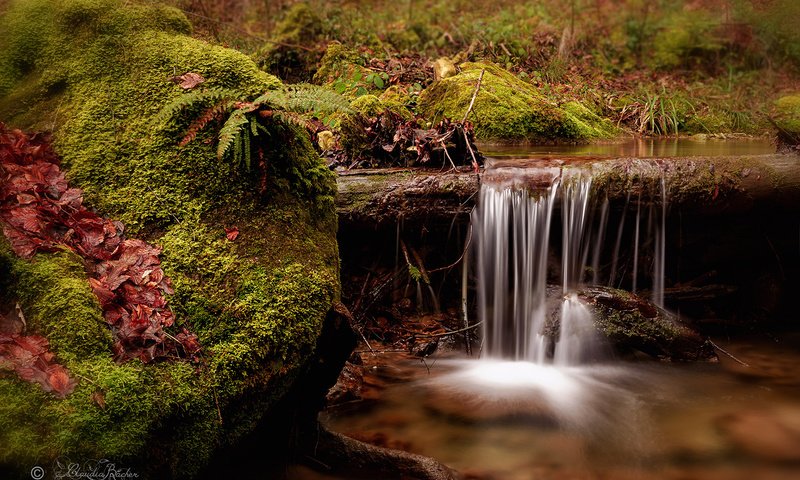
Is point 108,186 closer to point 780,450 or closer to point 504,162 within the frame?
point 504,162

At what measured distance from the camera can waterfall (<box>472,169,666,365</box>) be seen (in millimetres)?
5379

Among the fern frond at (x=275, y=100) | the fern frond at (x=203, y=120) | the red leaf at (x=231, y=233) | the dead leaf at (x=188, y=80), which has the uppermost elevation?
the dead leaf at (x=188, y=80)

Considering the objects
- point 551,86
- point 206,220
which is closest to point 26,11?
point 206,220

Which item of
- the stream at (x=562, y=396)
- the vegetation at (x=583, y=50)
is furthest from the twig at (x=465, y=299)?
the vegetation at (x=583, y=50)

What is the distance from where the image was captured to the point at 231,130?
2.92 meters

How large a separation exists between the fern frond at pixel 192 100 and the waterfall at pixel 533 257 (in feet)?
9.48

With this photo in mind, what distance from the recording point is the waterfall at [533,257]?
5.38 m

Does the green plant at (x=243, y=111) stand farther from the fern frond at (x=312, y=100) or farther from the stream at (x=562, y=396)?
the stream at (x=562, y=396)

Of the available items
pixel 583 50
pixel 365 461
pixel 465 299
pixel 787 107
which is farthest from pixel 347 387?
pixel 583 50

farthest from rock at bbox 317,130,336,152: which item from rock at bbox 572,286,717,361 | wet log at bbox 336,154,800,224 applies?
rock at bbox 572,286,717,361

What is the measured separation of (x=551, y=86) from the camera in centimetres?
1152

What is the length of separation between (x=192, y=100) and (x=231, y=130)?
1.36 feet

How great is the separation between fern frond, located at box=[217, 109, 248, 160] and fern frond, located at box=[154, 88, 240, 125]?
189mm

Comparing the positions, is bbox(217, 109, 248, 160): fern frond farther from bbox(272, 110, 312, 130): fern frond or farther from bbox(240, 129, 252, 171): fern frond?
bbox(272, 110, 312, 130): fern frond
